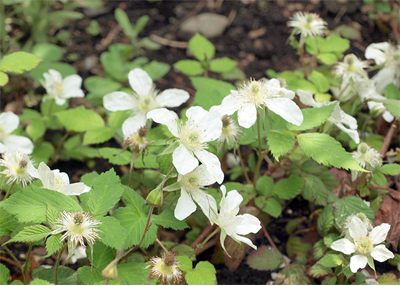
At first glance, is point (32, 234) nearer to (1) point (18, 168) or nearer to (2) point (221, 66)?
(1) point (18, 168)

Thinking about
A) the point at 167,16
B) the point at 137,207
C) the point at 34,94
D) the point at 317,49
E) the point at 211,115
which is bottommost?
the point at 34,94

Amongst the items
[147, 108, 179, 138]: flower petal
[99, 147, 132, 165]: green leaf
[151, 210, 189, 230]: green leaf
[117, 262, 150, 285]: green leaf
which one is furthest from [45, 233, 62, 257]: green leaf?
[99, 147, 132, 165]: green leaf

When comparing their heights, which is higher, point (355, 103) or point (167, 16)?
point (355, 103)

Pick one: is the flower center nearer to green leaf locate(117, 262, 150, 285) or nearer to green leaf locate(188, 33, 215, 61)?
green leaf locate(117, 262, 150, 285)

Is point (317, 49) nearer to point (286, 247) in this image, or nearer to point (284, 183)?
point (284, 183)

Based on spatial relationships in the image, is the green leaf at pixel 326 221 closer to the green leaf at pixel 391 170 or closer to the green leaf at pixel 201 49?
the green leaf at pixel 391 170

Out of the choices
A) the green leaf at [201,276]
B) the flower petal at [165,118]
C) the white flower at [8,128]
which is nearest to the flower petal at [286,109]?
the flower petal at [165,118]

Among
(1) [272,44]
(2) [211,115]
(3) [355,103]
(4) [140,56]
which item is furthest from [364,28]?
(2) [211,115]
